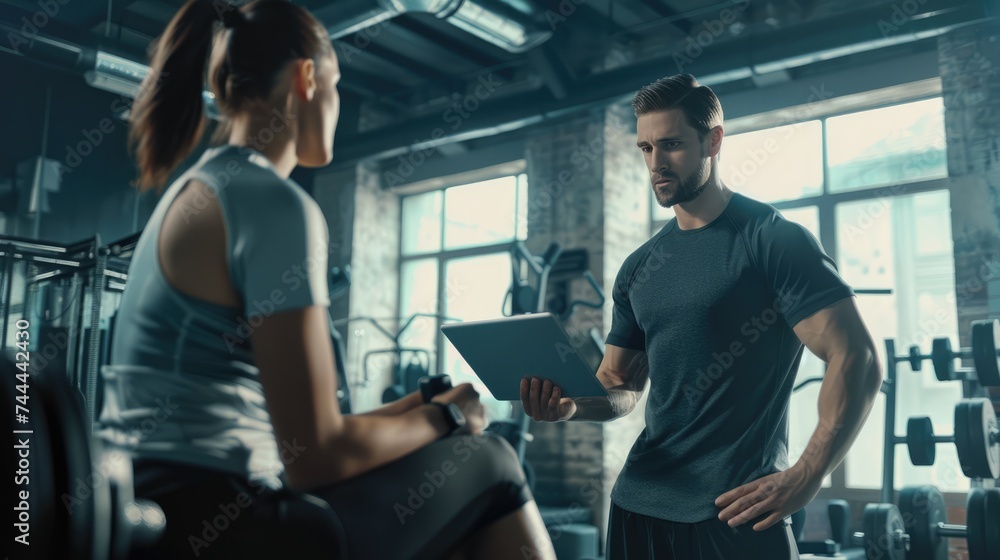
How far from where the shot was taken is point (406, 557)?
2.74 ft

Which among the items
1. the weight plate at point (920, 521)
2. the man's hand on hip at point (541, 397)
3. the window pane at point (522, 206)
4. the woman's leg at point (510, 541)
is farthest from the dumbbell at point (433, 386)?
the window pane at point (522, 206)

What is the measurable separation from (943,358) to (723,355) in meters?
2.75

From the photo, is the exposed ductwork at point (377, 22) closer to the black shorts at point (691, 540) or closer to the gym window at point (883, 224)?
the gym window at point (883, 224)

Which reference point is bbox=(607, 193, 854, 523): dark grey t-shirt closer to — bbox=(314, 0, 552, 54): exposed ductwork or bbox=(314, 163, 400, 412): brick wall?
bbox=(314, 0, 552, 54): exposed ductwork

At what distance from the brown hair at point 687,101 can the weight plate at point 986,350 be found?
8.17 ft

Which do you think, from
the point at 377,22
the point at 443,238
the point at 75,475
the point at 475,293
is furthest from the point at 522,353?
the point at 443,238

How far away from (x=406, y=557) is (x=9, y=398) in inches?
15.2

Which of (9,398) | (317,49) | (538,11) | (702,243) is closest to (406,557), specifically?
(9,398)

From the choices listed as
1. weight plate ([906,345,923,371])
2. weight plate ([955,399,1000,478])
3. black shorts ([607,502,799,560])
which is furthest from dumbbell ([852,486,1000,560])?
black shorts ([607,502,799,560])

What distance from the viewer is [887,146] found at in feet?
18.5

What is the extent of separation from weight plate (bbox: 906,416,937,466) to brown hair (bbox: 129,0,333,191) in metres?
3.66

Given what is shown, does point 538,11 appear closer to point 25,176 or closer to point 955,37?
point 955,37

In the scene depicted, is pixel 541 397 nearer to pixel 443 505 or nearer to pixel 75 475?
pixel 443 505

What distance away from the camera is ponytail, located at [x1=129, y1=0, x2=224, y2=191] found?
3.41ft
